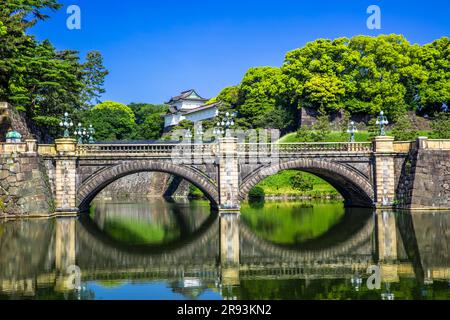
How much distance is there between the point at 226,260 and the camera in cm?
1994

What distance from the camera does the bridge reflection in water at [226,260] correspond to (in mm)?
14844

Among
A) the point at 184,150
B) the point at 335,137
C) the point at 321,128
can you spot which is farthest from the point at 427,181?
the point at 335,137

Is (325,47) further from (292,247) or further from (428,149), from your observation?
(292,247)

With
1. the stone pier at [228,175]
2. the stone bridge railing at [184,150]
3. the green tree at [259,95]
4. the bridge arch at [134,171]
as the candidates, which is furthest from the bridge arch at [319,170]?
the green tree at [259,95]

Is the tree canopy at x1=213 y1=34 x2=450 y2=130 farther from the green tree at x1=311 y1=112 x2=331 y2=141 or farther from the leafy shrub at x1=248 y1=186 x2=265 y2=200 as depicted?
the leafy shrub at x1=248 y1=186 x2=265 y2=200

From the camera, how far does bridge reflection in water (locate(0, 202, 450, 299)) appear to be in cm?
1484

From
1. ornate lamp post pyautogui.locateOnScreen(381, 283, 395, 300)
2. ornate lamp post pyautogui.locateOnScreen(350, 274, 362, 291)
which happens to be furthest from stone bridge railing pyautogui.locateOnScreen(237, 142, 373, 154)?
ornate lamp post pyautogui.locateOnScreen(381, 283, 395, 300)

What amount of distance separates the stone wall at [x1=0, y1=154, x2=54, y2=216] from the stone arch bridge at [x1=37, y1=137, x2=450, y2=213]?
194 centimetres

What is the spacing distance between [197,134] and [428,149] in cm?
3547

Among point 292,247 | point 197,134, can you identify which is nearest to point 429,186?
point 292,247

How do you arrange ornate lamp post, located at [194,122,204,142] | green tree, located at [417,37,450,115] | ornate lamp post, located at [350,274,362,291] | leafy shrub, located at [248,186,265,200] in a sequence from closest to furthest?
ornate lamp post, located at [350,274,362,291] → leafy shrub, located at [248,186,265,200] → green tree, located at [417,37,450,115] → ornate lamp post, located at [194,122,204,142]

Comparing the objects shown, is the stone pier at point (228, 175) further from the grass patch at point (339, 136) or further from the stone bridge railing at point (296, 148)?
the grass patch at point (339, 136)

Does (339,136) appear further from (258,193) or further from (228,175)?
(228,175)
